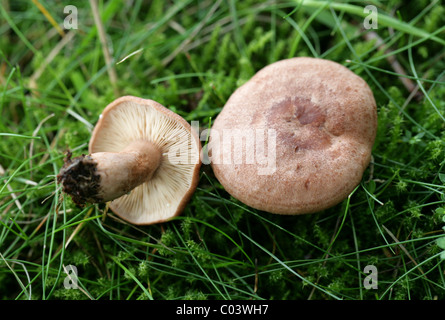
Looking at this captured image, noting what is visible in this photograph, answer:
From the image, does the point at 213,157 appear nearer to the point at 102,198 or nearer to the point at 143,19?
the point at 102,198

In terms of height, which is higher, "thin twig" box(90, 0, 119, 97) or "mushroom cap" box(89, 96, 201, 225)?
"thin twig" box(90, 0, 119, 97)

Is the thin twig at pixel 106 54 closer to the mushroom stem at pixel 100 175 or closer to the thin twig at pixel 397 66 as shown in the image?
the mushroom stem at pixel 100 175

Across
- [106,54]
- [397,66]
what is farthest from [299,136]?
[106,54]

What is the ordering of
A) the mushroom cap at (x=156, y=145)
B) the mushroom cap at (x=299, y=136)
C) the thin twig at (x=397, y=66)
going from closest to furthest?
1. the mushroom cap at (x=299, y=136)
2. the mushroom cap at (x=156, y=145)
3. the thin twig at (x=397, y=66)

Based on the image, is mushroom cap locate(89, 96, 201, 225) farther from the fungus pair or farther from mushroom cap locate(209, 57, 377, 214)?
mushroom cap locate(209, 57, 377, 214)

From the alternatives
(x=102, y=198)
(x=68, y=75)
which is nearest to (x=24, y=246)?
(x=102, y=198)

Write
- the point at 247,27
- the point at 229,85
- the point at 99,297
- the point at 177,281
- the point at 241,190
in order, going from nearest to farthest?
the point at 241,190
the point at 99,297
the point at 177,281
the point at 229,85
the point at 247,27

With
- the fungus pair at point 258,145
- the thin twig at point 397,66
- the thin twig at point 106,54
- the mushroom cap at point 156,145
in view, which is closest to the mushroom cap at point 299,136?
the fungus pair at point 258,145

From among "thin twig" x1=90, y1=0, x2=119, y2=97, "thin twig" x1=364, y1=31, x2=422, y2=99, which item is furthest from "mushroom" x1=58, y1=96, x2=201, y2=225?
A: "thin twig" x1=364, y1=31, x2=422, y2=99
